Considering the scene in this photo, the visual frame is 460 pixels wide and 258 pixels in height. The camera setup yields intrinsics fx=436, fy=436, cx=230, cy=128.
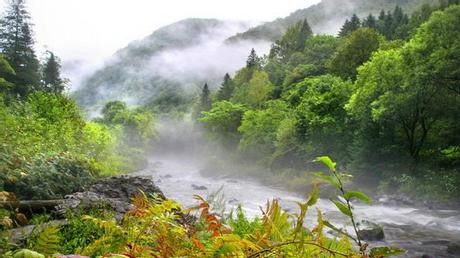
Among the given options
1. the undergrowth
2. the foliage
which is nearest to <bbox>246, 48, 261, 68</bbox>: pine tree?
the foliage

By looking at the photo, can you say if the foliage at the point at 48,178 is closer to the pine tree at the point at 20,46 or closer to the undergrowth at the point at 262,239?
the undergrowth at the point at 262,239

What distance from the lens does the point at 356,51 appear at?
50.8 m

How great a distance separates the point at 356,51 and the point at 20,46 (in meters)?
40.0

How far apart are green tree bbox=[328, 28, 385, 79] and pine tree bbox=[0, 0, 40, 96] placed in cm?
3552

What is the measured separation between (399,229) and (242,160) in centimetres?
3843

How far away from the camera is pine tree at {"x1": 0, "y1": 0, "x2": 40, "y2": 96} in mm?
50331

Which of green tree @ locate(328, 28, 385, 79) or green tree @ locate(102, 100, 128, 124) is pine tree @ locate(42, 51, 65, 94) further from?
green tree @ locate(328, 28, 385, 79)

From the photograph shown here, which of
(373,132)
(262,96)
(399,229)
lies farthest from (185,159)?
(399,229)

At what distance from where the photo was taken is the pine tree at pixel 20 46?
50.3 metres

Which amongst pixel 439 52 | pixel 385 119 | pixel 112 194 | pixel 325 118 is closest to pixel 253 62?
pixel 325 118

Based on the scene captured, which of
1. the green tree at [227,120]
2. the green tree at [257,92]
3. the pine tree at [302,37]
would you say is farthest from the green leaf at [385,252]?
the pine tree at [302,37]

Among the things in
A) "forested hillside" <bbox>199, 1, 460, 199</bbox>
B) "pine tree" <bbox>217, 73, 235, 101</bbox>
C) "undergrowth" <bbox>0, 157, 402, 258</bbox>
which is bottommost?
"undergrowth" <bbox>0, 157, 402, 258</bbox>

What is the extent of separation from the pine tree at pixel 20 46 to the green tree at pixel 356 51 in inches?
1398

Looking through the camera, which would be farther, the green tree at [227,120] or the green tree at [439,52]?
the green tree at [227,120]
